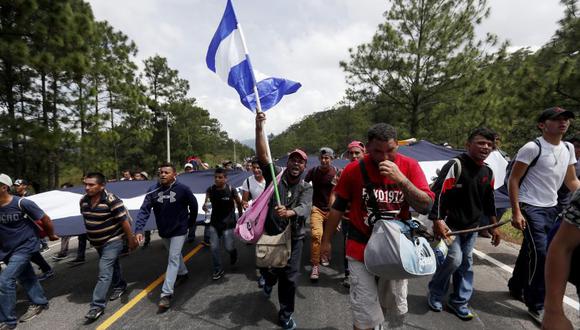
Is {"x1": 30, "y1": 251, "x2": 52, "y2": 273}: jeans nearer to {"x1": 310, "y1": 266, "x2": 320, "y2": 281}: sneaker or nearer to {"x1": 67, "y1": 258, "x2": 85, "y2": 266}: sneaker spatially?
{"x1": 67, "y1": 258, "x2": 85, "y2": 266}: sneaker

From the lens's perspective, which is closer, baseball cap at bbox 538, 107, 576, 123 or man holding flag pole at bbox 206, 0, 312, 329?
baseball cap at bbox 538, 107, 576, 123

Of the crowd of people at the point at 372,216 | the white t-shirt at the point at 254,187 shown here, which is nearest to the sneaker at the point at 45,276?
the crowd of people at the point at 372,216

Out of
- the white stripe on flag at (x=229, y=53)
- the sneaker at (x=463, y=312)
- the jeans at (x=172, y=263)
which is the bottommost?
the sneaker at (x=463, y=312)

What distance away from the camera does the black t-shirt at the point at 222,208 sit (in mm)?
4926

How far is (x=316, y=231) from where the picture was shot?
457 cm

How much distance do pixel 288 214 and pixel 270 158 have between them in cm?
68

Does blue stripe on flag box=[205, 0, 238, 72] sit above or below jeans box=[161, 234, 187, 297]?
above

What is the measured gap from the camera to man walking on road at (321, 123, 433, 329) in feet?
7.41

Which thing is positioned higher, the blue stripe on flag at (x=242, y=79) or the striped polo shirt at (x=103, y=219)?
Result: the blue stripe on flag at (x=242, y=79)

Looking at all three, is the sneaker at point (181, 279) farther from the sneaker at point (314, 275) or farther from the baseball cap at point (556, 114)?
the baseball cap at point (556, 114)

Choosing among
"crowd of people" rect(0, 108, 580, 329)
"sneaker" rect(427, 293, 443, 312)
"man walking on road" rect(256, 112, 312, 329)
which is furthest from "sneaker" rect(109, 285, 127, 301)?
"sneaker" rect(427, 293, 443, 312)

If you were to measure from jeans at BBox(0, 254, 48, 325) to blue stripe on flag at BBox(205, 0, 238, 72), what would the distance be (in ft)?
11.1

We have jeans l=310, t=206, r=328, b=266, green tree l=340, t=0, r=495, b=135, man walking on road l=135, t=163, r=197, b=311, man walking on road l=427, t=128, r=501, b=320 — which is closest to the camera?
man walking on road l=427, t=128, r=501, b=320

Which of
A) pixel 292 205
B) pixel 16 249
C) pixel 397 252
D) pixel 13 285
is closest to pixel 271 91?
pixel 292 205
